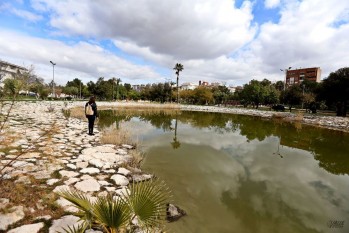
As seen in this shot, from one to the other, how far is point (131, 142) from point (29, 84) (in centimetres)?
586

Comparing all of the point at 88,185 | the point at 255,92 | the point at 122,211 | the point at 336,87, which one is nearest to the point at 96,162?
the point at 88,185

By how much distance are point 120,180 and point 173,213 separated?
1.59 m

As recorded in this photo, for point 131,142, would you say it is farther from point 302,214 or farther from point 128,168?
point 302,214

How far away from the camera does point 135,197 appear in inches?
103

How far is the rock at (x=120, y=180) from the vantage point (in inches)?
201

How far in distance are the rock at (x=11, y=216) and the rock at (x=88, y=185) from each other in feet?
3.73

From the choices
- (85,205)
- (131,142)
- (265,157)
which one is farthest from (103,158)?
(265,157)

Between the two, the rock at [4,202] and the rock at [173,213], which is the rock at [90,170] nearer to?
the rock at [4,202]

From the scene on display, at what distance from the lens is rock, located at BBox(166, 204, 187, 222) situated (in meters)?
4.18

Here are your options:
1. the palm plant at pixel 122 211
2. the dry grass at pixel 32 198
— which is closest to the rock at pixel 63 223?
the dry grass at pixel 32 198

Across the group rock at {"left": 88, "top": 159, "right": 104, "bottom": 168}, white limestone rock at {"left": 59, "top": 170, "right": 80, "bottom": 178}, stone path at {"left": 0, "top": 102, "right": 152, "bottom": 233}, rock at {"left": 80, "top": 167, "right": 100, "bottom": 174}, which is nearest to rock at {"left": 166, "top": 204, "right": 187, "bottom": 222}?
stone path at {"left": 0, "top": 102, "right": 152, "bottom": 233}

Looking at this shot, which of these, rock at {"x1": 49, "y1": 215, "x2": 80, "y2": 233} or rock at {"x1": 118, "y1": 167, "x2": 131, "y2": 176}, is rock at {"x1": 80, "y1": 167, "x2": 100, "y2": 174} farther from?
rock at {"x1": 49, "y1": 215, "x2": 80, "y2": 233}

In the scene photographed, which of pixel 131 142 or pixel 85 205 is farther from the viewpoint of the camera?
pixel 131 142

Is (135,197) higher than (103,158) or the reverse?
higher
